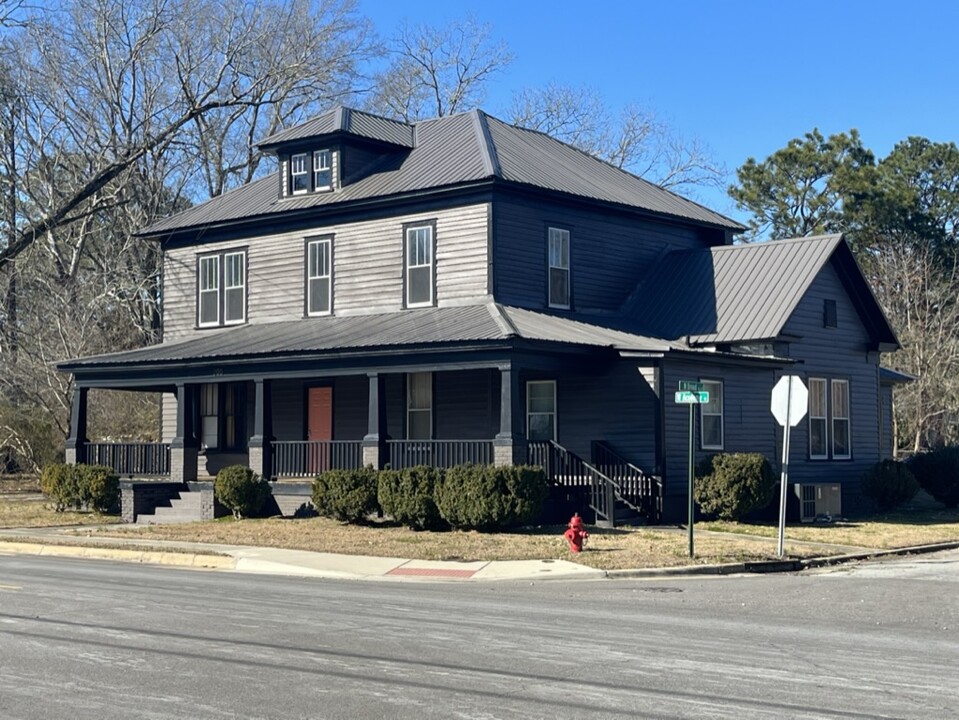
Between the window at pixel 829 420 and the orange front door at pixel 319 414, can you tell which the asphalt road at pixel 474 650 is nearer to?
the window at pixel 829 420

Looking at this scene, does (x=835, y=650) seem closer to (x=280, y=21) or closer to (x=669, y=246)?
(x=669, y=246)

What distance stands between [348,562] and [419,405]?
36.3 ft

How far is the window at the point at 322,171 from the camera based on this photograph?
32750 mm

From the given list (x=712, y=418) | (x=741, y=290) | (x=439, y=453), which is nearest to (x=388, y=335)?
(x=439, y=453)

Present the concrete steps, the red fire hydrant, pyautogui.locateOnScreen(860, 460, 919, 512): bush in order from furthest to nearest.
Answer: pyautogui.locateOnScreen(860, 460, 919, 512): bush
the concrete steps
the red fire hydrant

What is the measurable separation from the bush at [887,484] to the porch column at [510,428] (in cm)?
1060

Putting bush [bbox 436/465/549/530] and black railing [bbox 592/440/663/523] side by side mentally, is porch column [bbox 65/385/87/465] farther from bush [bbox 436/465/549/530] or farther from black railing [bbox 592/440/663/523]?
black railing [bbox 592/440/663/523]

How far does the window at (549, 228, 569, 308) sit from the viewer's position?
30531mm

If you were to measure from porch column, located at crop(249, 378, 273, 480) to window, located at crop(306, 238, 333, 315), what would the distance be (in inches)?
142

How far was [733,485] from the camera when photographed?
87.0 feet

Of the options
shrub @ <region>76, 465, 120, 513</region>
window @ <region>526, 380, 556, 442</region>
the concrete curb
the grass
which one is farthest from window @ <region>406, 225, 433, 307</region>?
the concrete curb

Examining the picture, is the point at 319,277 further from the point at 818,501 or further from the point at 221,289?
the point at 818,501

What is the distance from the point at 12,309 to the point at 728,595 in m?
43.0

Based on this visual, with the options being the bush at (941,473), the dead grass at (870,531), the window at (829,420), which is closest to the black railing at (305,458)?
the dead grass at (870,531)
